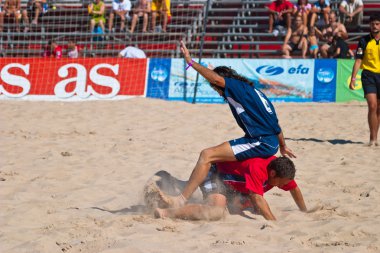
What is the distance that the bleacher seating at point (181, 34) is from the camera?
15.9 metres

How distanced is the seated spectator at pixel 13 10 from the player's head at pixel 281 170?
12.2 m

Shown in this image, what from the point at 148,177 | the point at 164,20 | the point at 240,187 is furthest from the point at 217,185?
the point at 164,20

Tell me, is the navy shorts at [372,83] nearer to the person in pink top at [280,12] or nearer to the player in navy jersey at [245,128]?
the player in navy jersey at [245,128]

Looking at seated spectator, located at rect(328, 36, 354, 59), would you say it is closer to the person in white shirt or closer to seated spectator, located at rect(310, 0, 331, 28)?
seated spectator, located at rect(310, 0, 331, 28)

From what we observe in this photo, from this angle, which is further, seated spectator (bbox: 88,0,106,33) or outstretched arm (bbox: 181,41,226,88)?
seated spectator (bbox: 88,0,106,33)

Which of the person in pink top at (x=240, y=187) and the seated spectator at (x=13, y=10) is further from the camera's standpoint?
the seated spectator at (x=13, y=10)

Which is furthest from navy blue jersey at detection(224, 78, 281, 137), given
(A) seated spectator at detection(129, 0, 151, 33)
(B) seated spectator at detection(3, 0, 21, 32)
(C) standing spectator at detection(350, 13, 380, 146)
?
(B) seated spectator at detection(3, 0, 21, 32)

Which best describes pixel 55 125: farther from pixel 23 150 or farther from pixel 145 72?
pixel 145 72

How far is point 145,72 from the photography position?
14.4 m

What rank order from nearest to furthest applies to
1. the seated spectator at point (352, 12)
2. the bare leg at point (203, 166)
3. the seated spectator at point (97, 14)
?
the bare leg at point (203, 166) → the seated spectator at point (352, 12) → the seated spectator at point (97, 14)

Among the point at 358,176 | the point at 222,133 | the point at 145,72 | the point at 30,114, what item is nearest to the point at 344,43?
the point at 145,72

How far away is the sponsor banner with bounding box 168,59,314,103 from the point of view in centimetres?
1436

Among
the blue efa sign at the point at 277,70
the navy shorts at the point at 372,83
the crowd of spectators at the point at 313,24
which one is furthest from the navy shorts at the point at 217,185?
the crowd of spectators at the point at 313,24

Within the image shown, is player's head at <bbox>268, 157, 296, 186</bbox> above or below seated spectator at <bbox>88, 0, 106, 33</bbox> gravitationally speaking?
above
